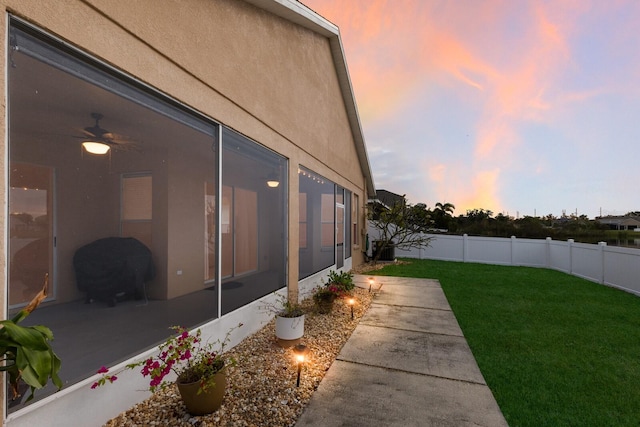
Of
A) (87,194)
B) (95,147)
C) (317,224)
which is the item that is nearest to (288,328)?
(87,194)

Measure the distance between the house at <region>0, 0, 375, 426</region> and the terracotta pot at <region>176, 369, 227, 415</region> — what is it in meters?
0.58

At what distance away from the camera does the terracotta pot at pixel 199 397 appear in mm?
2383

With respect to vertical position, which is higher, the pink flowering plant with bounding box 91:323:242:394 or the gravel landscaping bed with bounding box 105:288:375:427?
the pink flowering plant with bounding box 91:323:242:394

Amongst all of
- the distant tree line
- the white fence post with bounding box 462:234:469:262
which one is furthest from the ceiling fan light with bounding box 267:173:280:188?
the white fence post with bounding box 462:234:469:262

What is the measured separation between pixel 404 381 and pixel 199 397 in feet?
7.24

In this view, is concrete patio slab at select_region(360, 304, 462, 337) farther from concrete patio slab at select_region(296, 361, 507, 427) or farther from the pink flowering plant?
the pink flowering plant

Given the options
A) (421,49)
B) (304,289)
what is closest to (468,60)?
(421,49)

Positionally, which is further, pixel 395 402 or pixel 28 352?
pixel 395 402

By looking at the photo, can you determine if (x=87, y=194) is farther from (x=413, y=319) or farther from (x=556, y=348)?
(x=556, y=348)

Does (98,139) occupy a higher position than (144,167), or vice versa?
(98,139)

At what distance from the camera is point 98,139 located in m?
3.45

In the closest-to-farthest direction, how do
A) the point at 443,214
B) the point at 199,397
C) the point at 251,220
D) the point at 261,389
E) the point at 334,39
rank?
the point at 199,397 < the point at 261,389 < the point at 251,220 < the point at 334,39 < the point at 443,214

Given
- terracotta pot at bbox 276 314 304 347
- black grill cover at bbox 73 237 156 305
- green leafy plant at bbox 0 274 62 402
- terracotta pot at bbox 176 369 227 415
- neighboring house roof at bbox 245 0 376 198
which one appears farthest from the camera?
neighboring house roof at bbox 245 0 376 198

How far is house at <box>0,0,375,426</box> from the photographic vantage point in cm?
208
